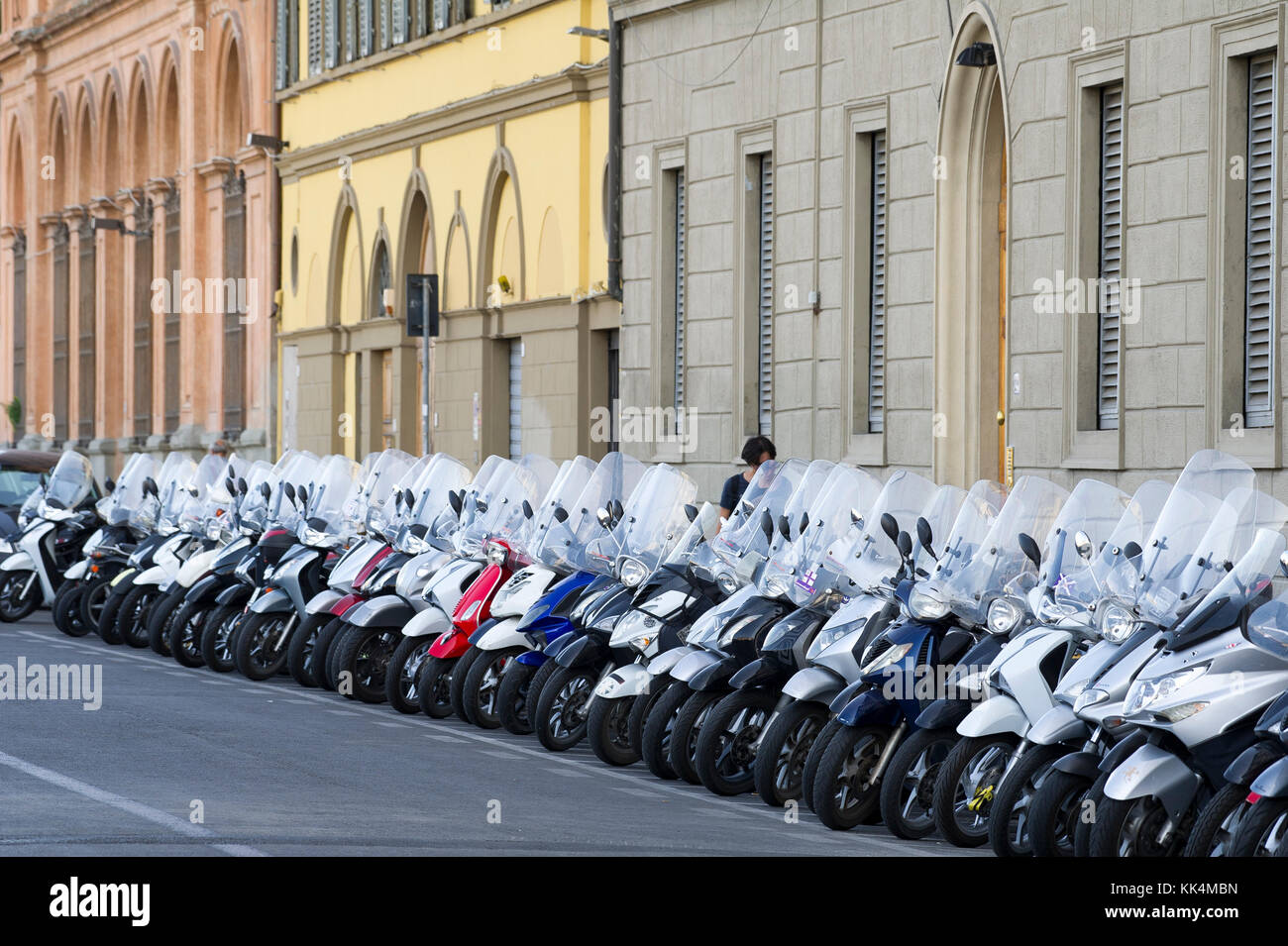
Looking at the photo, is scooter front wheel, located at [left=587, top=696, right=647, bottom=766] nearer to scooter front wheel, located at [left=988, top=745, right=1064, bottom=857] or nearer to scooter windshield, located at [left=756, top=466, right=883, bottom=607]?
scooter windshield, located at [left=756, top=466, right=883, bottom=607]

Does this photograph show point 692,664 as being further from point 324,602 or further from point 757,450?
point 757,450

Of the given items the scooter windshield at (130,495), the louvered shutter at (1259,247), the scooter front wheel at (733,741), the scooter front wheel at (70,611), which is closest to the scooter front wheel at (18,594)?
the scooter front wheel at (70,611)

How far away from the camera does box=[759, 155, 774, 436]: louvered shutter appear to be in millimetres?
23406

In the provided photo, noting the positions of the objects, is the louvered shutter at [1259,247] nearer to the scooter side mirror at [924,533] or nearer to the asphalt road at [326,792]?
the asphalt road at [326,792]

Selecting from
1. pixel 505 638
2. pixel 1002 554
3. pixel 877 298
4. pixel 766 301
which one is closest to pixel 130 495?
pixel 877 298

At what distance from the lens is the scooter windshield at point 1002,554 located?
34.1 feet

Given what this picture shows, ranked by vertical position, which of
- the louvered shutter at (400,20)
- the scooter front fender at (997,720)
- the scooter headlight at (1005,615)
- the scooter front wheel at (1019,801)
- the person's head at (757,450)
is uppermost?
the louvered shutter at (400,20)

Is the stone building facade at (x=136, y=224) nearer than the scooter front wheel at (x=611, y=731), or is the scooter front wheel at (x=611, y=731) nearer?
the scooter front wheel at (x=611, y=731)

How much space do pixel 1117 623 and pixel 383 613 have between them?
648cm

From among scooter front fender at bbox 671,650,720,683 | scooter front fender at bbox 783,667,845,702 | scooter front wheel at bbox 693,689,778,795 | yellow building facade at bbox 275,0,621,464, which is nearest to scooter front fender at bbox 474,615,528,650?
scooter front fender at bbox 671,650,720,683

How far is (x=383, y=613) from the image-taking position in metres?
14.8

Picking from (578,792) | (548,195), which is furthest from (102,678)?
(548,195)

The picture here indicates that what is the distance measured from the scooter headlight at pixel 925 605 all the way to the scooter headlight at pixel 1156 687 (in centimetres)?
186
